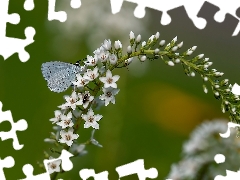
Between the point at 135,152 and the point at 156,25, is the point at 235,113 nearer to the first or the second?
the point at 135,152

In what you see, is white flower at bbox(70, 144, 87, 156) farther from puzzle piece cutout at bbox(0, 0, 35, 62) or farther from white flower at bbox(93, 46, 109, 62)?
puzzle piece cutout at bbox(0, 0, 35, 62)

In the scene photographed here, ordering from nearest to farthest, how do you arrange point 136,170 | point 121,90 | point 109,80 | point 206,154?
1. point 109,80
2. point 136,170
3. point 206,154
4. point 121,90

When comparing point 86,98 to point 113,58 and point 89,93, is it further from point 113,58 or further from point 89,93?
point 113,58

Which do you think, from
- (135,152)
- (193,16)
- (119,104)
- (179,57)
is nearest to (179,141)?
(135,152)

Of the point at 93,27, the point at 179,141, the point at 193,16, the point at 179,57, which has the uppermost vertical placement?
the point at 93,27

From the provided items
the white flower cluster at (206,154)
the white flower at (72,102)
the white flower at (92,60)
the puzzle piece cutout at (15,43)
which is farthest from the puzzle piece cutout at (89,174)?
the puzzle piece cutout at (15,43)

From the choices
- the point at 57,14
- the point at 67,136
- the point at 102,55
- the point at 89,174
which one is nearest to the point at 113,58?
the point at 102,55
